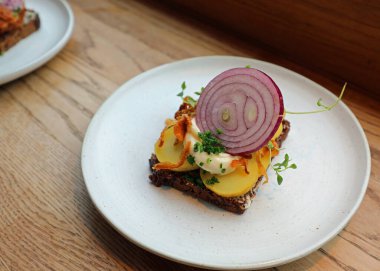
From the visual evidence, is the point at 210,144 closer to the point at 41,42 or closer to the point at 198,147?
the point at 198,147

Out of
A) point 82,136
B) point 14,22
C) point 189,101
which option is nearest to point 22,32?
point 14,22

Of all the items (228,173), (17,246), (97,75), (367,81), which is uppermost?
(367,81)

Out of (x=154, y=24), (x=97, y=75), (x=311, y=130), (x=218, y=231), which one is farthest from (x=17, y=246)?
(x=154, y=24)

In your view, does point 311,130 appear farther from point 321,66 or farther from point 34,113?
point 34,113

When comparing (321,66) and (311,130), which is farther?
(321,66)

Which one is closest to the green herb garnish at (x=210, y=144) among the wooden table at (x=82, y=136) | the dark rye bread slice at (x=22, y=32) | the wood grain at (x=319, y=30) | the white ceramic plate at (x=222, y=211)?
the white ceramic plate at (x=222, y=211)
